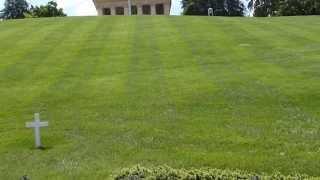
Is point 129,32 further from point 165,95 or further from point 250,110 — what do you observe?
point 250,110

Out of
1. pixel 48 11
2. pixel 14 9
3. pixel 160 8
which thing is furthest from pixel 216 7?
pixel 14 9

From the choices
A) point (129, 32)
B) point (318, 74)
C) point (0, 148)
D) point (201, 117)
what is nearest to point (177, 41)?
point (129, 32)

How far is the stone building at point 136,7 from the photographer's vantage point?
12106cm

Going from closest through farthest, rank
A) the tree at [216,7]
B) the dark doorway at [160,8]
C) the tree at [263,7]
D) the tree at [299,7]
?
the tree at [299,7] < the tree at [263,7] < the tree at [216,7] < the dark doorway at [160,8]

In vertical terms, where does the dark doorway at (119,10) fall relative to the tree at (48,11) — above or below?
below

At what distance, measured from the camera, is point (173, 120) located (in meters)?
14.4

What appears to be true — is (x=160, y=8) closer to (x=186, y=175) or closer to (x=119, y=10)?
(x=119, y=10)

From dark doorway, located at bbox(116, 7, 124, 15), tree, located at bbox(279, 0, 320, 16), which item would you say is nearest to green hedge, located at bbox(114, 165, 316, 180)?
tree, located at bbox(279, 0, 320, 16)

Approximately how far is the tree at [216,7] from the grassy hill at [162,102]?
7569 centimetres

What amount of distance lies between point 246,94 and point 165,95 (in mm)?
2148

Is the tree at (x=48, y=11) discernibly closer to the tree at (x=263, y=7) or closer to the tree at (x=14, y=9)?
the tree at (x=14, y=9)

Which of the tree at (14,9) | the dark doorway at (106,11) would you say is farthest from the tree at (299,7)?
the tree at (14,9)

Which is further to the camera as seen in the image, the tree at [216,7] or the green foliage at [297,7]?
the tree at [216,7]

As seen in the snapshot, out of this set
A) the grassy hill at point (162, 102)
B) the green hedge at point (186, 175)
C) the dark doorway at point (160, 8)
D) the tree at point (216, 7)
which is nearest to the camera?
the green hedge at point (186, 175)
